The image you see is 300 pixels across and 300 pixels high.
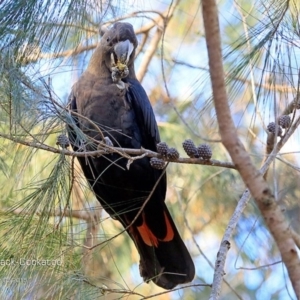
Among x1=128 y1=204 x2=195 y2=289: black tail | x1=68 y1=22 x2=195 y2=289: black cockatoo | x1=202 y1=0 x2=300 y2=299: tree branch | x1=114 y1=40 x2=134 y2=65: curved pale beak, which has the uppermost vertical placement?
x1=114 y1=40 x2=134 y2=65: curved pale beak

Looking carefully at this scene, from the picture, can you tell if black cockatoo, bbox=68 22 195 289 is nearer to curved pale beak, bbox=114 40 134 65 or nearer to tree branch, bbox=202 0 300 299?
curved pale beak, bbox=114 40 134 65

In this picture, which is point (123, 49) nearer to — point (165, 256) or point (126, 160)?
point (126, 160)

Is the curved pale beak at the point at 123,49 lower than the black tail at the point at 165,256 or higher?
higher

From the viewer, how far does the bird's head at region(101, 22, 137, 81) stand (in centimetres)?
220

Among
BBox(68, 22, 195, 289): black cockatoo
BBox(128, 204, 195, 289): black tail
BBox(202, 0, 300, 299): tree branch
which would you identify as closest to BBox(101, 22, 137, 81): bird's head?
BBox(68, 22, 195, 289): black cockatoo

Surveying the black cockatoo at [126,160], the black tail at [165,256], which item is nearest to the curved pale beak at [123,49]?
the black cockatoo at [126,160]

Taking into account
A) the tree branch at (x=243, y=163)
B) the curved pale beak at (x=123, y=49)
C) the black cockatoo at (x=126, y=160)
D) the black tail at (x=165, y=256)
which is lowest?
the tree branch at (x=243, y=163)

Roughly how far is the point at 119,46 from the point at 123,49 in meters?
0.02

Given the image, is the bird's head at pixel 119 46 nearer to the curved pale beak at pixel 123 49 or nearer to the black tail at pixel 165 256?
the curved pale beak at pixel 123 49

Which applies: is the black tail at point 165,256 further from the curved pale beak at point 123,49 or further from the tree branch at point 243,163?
the tree branch at point 243,163

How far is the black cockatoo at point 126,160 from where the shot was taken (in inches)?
84.3

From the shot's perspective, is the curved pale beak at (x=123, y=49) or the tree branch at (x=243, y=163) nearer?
the tree branch at (x=243, y=163)

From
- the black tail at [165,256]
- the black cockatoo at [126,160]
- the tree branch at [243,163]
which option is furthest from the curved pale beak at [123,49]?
the tree branch at [243,163]

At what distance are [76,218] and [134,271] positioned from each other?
0.92 m
